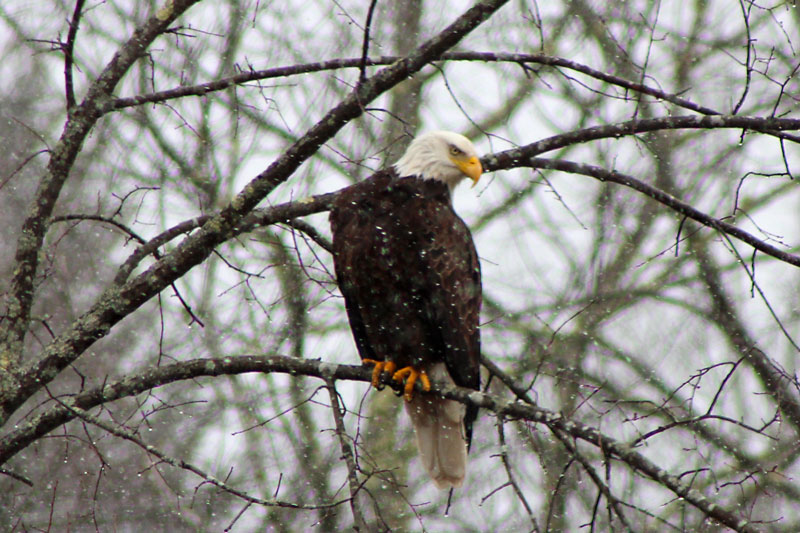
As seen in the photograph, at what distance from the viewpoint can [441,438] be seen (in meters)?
4.77

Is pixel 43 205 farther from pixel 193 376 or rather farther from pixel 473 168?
pixel 473 168

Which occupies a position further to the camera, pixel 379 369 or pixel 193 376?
pixel 379 369

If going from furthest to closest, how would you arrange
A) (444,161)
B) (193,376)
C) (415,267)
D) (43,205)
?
(444,161), (415,267), (43,205), (193,376)

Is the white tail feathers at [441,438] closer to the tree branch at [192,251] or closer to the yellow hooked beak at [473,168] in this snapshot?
the yellow hooked beak at [473,168]

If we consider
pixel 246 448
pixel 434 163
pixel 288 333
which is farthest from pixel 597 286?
pixel 434 163

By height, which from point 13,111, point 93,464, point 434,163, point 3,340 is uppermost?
point 13,111

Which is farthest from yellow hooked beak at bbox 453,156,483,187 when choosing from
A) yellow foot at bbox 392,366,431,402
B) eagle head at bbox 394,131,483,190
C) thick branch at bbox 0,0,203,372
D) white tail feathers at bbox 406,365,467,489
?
thick branch at bbox 0,0,203,372

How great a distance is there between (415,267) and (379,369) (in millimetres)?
535

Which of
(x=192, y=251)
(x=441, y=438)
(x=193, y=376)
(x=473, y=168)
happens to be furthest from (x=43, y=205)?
(x=441, y=438)

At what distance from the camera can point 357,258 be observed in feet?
13.8

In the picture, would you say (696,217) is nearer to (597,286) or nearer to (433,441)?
(433,441)

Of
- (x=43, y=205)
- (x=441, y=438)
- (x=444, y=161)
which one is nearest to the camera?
(x=43, y=205)

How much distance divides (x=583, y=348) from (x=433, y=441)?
12.1ft

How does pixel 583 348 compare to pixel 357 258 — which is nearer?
pixel 357 258
